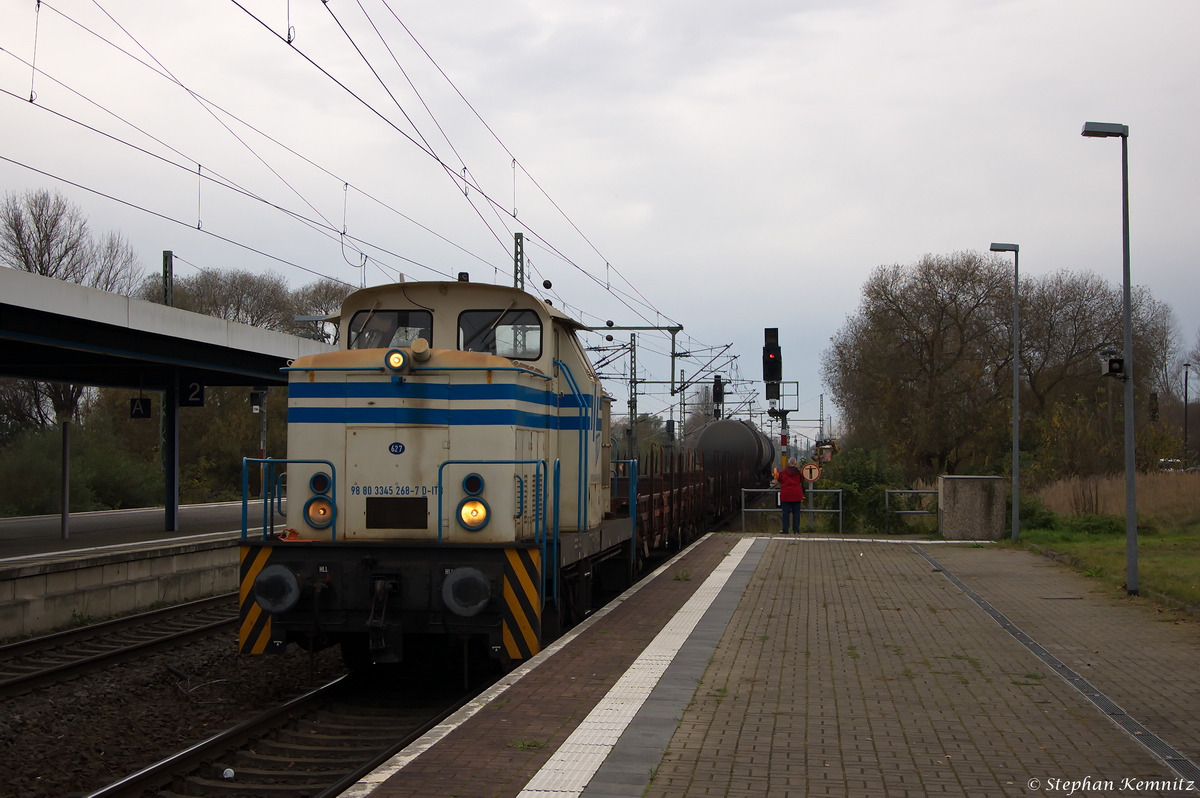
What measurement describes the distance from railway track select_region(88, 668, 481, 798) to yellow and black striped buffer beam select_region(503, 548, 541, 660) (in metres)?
0.75

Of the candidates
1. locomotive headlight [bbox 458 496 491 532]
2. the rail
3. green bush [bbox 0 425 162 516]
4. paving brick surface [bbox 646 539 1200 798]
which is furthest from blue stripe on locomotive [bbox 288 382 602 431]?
green bush [bbox 0 425 162 516]

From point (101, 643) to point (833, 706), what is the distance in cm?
801

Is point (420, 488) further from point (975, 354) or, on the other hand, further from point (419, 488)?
point (975, 354)

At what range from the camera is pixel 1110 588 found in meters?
12.1

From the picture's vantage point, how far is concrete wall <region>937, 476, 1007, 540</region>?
1933 cm

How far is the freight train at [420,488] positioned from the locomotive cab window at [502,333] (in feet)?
0.04

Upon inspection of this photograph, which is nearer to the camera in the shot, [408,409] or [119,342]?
[408,409]

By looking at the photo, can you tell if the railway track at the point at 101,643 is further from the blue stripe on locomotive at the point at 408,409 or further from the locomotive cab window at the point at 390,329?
the locomotive cab window at the point at 390,329

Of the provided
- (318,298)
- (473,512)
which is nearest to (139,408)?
(473,512)

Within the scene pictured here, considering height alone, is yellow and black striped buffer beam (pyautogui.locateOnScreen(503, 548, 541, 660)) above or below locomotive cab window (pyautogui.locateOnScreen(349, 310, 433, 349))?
below

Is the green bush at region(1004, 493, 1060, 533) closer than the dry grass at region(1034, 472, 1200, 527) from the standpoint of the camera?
Yes

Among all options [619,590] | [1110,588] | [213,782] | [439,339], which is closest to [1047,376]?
[1110,588]

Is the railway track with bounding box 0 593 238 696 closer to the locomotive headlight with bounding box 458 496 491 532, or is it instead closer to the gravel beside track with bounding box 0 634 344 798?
the gravel beside track with bounding box 0 634 344 798
